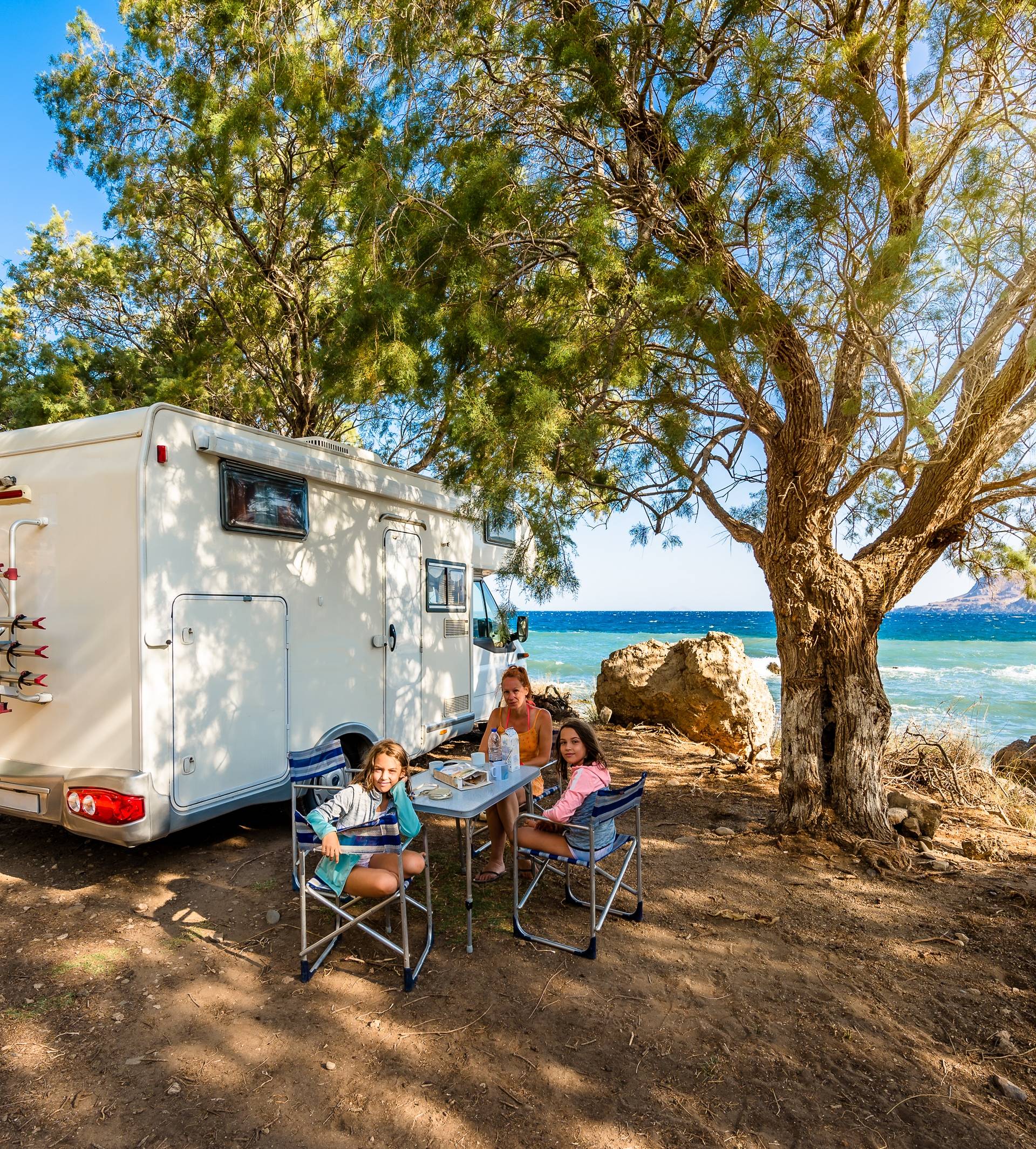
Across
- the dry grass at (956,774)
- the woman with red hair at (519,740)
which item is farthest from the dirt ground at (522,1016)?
the dry grass at (956,774)

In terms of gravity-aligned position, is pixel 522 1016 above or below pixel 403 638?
below

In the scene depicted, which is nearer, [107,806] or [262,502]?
[107,806]

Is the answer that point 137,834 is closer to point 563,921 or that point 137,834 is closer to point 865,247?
point 563,921

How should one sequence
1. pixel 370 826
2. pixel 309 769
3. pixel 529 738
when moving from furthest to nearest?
1. pixel 529 738
2. pixel 309 769
3. pixel 370 826

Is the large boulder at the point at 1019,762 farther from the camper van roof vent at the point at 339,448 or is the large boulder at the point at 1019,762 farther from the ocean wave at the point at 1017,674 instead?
the ocean wave at the point at 1017,674

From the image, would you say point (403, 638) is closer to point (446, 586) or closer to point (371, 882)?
point (446, 586)

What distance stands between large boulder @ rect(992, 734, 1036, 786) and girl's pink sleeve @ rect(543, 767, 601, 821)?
20.8 ft

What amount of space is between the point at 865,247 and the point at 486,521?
103 inches

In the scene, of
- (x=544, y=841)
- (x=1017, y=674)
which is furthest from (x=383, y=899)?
(x=1017, y=674)

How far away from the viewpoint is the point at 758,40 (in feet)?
13.1

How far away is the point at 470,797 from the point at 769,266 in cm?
351

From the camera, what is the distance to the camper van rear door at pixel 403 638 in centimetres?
565

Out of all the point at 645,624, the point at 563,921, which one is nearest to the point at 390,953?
the point at 563,921

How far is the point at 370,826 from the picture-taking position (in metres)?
3.26
